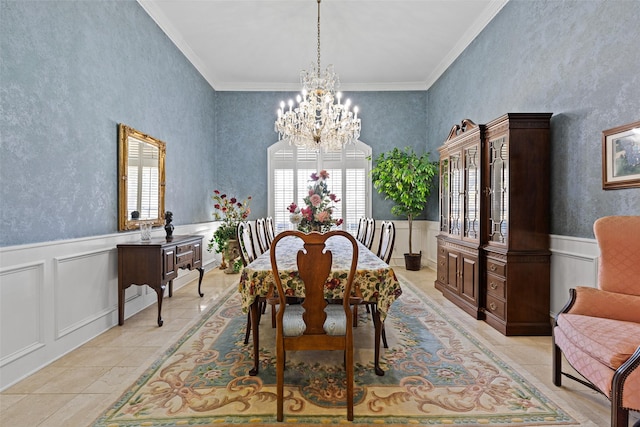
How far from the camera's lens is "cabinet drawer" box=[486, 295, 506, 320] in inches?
122

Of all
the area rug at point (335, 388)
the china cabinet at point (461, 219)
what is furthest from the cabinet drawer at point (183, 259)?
the china cabinet at point (461, 219)

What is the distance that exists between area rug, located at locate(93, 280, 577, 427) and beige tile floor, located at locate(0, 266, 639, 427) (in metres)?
0.11

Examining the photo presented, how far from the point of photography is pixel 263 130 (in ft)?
21.5

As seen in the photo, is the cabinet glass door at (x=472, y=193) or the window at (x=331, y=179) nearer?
the cabinet glass door at (x=472, y=193)

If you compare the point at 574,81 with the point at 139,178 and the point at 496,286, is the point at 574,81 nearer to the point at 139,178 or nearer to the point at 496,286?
the point at 496,286

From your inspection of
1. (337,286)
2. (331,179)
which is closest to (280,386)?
(337,286)

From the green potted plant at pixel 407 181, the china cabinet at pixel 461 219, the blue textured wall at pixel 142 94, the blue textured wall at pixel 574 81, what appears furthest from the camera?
the green potted plant at pixel 407 181

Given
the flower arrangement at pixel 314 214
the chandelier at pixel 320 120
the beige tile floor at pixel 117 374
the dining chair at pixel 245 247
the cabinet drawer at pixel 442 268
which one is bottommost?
the beige tile floor at pixel 117 374

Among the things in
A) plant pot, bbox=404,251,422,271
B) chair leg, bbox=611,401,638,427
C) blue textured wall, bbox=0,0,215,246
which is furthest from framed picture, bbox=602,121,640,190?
blue textured wall, bbox=0,0,215,246

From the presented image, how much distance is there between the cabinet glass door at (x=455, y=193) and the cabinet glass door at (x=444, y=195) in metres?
0.12

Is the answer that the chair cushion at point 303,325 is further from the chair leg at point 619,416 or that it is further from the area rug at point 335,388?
the chair leg at point 619,416

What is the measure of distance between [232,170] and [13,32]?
4453mm

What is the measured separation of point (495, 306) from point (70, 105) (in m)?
4.27

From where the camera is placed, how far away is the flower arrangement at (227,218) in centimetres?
562
